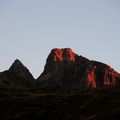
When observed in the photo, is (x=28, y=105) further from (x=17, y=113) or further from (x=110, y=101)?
(x=110, y=101)

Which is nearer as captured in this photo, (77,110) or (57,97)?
(77,110)

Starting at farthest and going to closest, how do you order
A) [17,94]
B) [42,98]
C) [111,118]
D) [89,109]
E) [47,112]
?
[17,94] → [42,98] → [47,112] → [89,109] → [111,118]

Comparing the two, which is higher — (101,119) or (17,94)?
(17,94)

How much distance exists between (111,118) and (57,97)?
139 ft

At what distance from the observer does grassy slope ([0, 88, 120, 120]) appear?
364 ft

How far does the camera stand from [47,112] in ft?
409

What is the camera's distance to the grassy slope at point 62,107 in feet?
364

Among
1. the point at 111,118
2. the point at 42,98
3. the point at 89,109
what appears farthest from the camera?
the point at 42,98

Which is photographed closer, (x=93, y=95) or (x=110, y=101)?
(x=110, y=101)

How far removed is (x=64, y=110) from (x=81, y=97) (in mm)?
15637

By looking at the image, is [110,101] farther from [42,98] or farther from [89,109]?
[42,98]

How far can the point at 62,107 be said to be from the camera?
127 metres

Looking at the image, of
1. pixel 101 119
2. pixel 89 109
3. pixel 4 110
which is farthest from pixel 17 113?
pixel 101 119

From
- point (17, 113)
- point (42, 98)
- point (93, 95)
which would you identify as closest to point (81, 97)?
point (93, 95)
